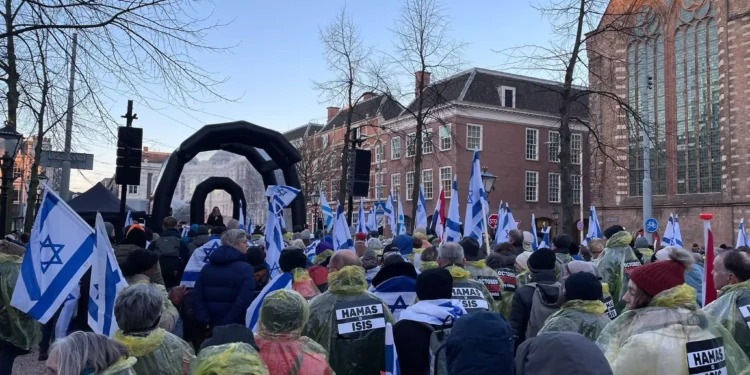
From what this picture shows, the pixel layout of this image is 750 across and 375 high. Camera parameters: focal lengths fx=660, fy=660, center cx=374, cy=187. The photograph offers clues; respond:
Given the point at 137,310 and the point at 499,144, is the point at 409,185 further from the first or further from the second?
the point at 137,310

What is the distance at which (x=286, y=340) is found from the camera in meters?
3.70

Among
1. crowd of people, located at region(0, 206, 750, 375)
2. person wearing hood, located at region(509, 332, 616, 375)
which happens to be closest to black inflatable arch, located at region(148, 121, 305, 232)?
crowd of people, located at region(0, 206, 750, 375)

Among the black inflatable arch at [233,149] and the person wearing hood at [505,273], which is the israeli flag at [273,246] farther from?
the black inflatable arch at [233,149]

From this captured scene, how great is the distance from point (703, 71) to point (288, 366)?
36.5 m

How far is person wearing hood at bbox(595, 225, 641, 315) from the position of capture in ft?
26.0

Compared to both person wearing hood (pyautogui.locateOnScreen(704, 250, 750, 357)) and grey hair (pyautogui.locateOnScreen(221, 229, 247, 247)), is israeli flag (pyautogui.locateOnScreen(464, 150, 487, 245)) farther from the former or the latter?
person wearing hood (pyautogui.locateOnScreen(704, 250, 750, 357))

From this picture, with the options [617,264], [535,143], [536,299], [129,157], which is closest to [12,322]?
[536,299]

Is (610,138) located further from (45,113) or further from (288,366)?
(288,366)

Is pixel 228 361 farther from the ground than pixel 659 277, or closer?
closer

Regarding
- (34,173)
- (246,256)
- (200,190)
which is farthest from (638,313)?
(200,190)

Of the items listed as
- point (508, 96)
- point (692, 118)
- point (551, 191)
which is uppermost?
point (508, 96)

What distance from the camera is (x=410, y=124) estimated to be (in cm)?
4584

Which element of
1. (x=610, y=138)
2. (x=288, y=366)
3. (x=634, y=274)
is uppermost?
(x=610, y=138)

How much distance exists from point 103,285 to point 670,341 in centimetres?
371
